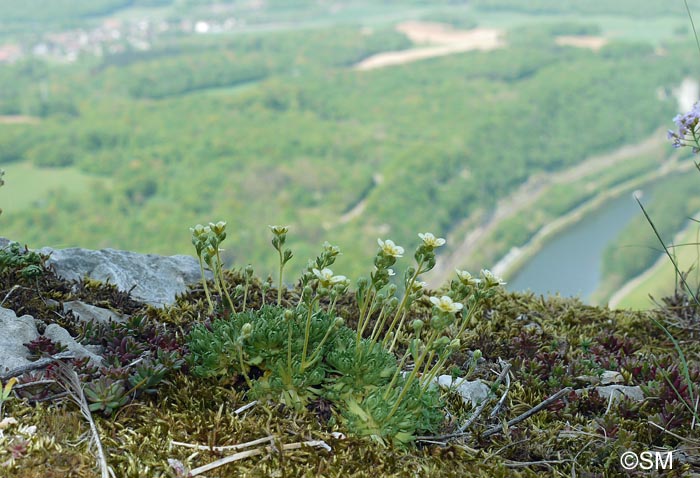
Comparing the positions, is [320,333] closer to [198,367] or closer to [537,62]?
[198,367]

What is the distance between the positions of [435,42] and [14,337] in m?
122

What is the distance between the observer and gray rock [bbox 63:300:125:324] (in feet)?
11.4

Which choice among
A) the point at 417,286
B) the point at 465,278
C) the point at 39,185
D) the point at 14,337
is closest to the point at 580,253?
the point at 39,185

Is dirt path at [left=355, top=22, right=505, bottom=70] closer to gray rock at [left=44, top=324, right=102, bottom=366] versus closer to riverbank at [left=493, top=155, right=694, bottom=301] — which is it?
riverbank at [left=493, top=155, right=694, bottom=301]

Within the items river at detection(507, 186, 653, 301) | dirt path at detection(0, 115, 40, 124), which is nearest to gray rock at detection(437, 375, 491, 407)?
A: river at detection(507, 186, 653, 301)

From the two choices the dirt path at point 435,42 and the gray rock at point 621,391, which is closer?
the gray rock at point 621,391

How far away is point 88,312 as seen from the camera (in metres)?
3.51

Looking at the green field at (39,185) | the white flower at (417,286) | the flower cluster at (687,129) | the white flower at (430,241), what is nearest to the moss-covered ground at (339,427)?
the white flower at (417,286)

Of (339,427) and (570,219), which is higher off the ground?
(339,427)

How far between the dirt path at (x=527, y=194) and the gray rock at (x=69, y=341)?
61429 mm

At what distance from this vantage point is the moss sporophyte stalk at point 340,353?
2.71 metres

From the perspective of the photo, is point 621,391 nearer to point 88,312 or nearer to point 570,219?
point 88,312

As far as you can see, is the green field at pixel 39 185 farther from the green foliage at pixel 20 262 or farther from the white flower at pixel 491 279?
the white flower at pixel 491 279

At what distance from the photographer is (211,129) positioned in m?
96.4
